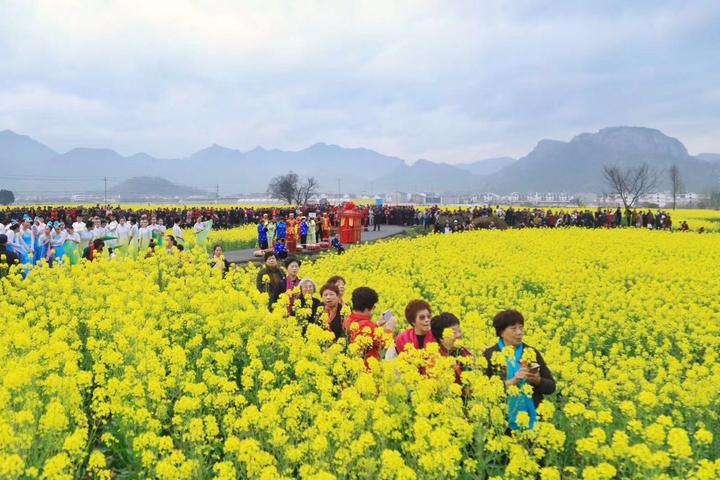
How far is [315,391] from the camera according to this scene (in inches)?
230

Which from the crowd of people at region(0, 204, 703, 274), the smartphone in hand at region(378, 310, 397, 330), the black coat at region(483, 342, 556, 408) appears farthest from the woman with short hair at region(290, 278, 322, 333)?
the crowd of people at region(0, 204, 703, 274)

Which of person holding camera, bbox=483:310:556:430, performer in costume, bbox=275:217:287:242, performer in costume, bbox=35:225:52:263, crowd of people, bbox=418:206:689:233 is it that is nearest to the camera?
person holding camera, bbox=483:310:556:430

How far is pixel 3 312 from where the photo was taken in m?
7.84

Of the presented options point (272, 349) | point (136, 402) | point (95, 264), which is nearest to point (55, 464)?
point (136, 402)

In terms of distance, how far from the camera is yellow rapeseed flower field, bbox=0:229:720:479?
12.6ft

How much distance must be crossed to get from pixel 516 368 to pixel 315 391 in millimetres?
2185

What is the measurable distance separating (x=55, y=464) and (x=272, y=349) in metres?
3.17

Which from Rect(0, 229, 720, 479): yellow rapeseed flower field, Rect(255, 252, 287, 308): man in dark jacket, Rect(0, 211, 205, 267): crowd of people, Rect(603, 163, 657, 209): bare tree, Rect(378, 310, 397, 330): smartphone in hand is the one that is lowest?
Rect(0, 229, 720, 479): yellow rapeseed flower field

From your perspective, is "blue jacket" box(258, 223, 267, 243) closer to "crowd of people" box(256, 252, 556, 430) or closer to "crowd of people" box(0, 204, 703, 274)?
"crowd of people" box(0, 204, 703, 274)

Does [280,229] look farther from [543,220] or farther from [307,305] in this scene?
[543,220]

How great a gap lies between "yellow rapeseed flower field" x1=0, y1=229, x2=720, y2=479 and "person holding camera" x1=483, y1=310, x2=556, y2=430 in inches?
7.6

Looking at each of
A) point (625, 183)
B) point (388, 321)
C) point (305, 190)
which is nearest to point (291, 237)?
point (388, 321)

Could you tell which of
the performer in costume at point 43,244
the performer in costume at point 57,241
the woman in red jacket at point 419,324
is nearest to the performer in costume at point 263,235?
the performer in costume at point 57,241

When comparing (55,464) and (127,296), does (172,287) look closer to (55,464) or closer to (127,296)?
(127,296)
